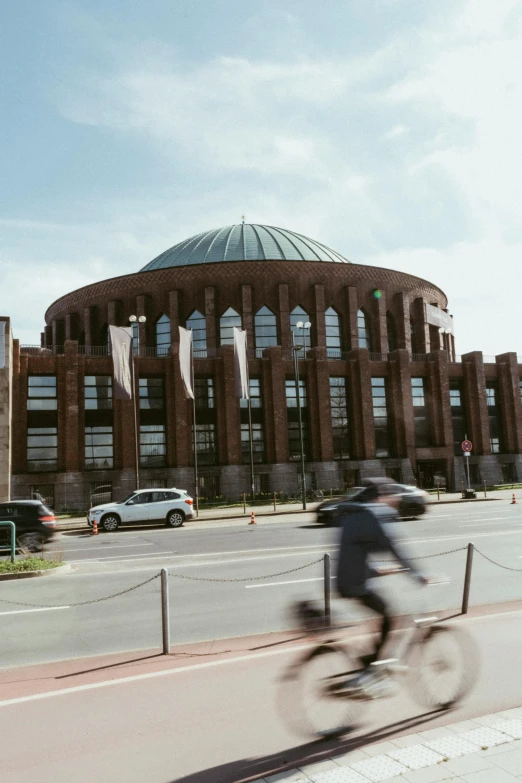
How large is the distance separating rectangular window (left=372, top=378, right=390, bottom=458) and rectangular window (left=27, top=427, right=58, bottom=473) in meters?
22.6

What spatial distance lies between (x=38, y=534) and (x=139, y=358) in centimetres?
2430

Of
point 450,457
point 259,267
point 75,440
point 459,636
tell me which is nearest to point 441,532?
point 459,636

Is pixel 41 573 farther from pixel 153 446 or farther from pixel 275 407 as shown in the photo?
pixel 275 407

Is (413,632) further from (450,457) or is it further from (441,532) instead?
(450,457)

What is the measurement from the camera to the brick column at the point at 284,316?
159 ft

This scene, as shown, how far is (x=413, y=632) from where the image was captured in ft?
17.4

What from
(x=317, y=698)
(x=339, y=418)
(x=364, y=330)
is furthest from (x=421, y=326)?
(x=317, y=698)

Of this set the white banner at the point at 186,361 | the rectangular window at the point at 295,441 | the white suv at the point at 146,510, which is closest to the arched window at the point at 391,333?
the rectangular window at the point at 295,441

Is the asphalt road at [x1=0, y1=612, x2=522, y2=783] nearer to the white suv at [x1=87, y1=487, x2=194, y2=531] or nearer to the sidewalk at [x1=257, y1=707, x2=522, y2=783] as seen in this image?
the sidewalk at [x1=257, y1=707, x2=522, y2=783]

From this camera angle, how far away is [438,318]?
188ft

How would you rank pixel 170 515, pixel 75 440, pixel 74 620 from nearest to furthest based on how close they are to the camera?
pixel 74 620, pixel 170 515, pixel 75 440

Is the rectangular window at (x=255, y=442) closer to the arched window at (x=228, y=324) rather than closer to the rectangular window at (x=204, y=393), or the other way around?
the rectangular window at (x=204, y=393)

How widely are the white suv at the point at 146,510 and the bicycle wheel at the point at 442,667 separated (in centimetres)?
2144

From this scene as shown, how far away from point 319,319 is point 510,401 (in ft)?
55.9
